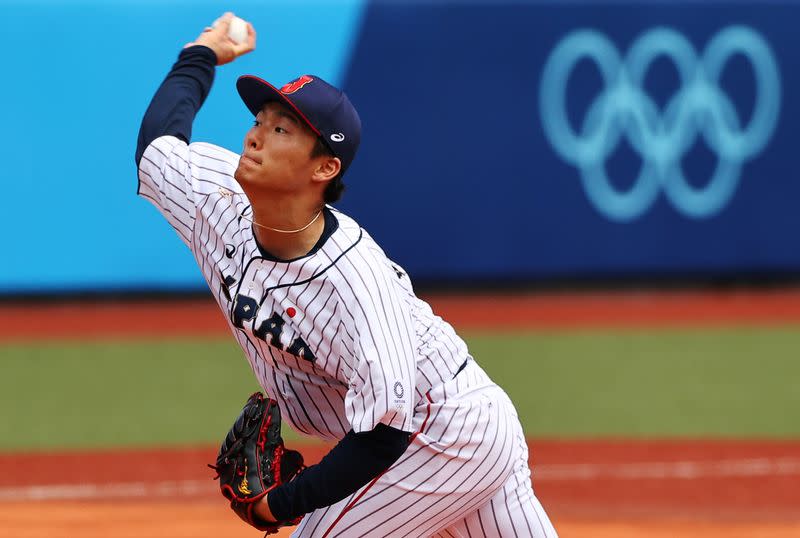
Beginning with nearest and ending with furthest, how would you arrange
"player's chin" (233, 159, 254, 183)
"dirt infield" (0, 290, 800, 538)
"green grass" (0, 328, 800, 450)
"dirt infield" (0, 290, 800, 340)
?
"player's chin" (233, 159, 254, 183) < "dirt infield" (0, 290, 800, 538) < "green grass" (0, 328, 800, 450) < "dirt infield" (0, 290, 800, 340)

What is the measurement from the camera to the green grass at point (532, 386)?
27.7ft

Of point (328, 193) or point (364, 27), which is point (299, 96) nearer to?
point (328, 193)

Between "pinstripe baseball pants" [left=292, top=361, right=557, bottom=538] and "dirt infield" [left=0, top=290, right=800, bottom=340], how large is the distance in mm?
7688

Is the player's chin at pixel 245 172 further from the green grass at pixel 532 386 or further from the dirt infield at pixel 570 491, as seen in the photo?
the green grass at pixel 532 386

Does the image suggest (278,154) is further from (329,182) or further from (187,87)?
(187,87)

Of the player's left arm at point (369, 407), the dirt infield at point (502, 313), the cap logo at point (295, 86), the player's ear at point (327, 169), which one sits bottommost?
the dirt infield at point (502, 313)

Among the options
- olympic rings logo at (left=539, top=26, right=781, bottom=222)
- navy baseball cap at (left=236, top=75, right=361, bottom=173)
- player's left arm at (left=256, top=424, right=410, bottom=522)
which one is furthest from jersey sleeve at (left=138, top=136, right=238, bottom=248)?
olympic rings logo at (left=539, top=26, right=781, bottom=222)

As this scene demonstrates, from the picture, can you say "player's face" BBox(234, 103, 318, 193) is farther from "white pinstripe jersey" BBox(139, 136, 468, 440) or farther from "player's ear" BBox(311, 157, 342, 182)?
"white pinstripe jersey" BBox(139, 136, 468, 440)

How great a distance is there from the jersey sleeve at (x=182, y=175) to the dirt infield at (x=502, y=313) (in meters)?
7.59

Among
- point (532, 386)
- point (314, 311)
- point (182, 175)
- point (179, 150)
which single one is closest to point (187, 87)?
point (179, 150)

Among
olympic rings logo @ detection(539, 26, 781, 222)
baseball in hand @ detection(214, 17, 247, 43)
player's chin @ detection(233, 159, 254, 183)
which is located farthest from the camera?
olympic rings logo @ detection(539, 26, 781, 222)

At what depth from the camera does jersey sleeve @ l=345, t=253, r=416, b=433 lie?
131 inches

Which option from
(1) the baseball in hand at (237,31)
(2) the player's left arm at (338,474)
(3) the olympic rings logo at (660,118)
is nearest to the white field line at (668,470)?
(1) the baseball in hand at (237,31)

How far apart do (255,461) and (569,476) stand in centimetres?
393
